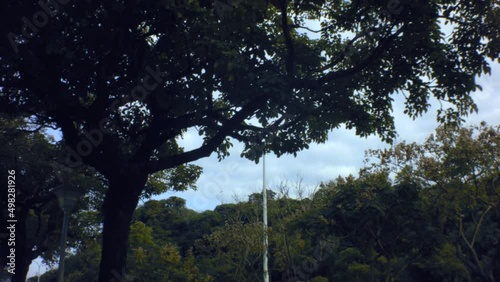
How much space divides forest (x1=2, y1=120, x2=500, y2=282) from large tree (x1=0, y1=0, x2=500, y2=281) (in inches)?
297

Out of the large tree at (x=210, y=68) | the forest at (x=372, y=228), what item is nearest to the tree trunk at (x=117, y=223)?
the large tree at (x=210, y=68)

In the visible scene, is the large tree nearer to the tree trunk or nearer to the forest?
the tree trunk

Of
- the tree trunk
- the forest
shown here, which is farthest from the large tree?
the forest

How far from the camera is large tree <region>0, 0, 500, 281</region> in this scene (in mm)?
8570

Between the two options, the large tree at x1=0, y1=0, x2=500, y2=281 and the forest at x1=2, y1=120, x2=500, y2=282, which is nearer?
the large tree at x1=0, y1=0, x2=500, y2=281

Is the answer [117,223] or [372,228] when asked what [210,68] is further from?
[372,228]

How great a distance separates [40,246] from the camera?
73.0 ft

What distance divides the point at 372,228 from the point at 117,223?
11550 millimetres

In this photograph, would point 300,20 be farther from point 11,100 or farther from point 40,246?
point 40,246

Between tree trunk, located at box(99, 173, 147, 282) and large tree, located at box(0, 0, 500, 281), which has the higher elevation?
large tree, located at box(0, 0, 500, 281)

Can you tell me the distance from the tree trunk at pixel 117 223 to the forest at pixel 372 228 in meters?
9.07

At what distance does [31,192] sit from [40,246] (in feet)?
13.6

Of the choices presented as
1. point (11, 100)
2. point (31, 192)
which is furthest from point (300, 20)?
point (31, 192)

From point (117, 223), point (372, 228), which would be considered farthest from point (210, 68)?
point (372, 228)
